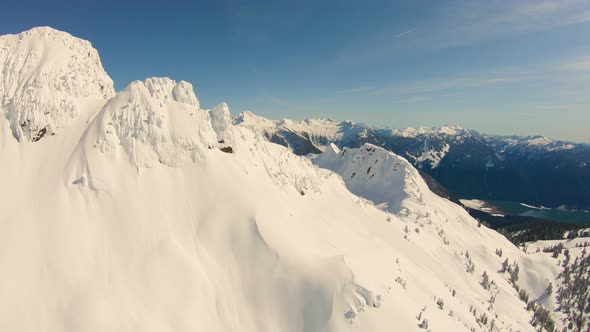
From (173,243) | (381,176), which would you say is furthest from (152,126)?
(381,176)

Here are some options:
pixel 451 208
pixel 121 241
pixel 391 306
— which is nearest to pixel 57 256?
pixel 121 241

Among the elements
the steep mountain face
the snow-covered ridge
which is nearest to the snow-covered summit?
the steep mountain face

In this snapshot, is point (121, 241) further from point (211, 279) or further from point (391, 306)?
point (391, 306)

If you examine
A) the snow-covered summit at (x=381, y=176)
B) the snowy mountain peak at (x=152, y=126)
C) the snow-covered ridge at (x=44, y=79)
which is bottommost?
the snow-covered summit at (x=381, y=176)

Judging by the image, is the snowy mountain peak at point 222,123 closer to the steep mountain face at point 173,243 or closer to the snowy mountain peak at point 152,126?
the steep mountain face at point 173,243

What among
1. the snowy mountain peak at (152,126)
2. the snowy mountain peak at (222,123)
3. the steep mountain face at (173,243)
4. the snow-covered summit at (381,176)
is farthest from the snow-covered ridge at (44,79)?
the snow-covered summit at (381,176)

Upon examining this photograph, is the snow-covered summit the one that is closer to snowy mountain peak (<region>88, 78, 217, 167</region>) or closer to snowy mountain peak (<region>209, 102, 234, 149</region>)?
snowy mountain peak (<region>209, 102, 234, 149</region>)

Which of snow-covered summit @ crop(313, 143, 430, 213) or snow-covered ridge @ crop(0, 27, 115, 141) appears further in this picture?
snow-covered summit @ crop(313, 143, 430, 213)
